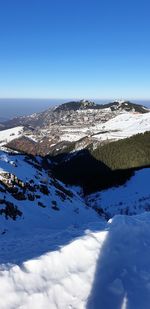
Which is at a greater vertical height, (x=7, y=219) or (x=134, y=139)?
(x=7, y=219)

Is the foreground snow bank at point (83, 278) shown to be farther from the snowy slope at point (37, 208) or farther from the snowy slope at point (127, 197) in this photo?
the snowy slope at point (127, 197)

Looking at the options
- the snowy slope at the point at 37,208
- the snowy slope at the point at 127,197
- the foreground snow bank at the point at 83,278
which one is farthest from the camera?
the snowy slope at the point at 127,197

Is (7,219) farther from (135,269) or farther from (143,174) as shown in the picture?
(143,174)

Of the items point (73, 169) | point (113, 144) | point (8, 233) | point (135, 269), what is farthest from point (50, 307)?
point (113, 144)

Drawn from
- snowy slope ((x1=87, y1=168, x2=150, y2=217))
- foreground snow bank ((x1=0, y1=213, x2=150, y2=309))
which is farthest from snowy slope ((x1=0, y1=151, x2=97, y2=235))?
snowy slope ((x1=87, y1=168, x2=150, y2=217))

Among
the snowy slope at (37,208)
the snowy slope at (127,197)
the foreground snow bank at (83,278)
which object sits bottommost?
the snowy slope at (127,197)

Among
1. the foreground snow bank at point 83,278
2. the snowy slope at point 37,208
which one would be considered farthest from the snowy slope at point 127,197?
the foreground snow bank at point 83,278

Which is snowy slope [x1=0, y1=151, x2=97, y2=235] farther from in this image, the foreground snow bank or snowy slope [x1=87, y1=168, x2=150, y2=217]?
snowy slope [x1=87, y1=168, x2=150, y2=217]
